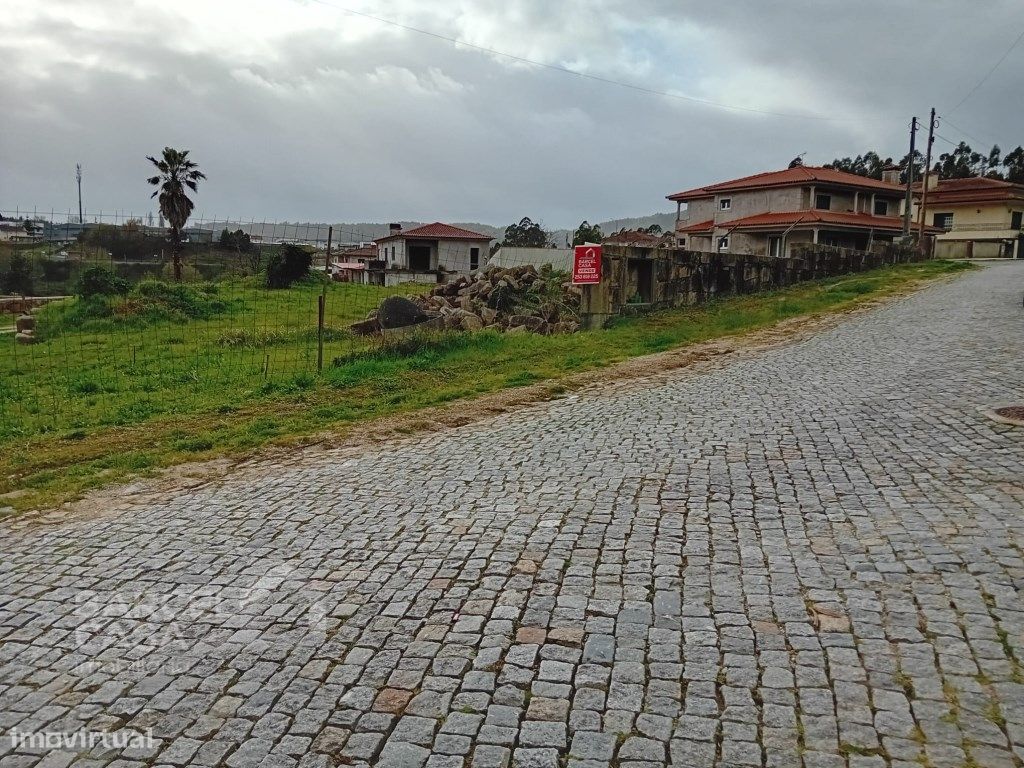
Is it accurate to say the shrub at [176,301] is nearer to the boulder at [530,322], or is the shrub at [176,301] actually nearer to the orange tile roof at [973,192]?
the boulder at [530,322]

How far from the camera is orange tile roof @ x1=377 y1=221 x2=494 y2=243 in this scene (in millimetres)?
51875

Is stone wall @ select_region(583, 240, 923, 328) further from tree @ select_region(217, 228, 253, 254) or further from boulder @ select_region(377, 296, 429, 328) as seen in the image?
tree @ select_region(217, 228, 253, 254)

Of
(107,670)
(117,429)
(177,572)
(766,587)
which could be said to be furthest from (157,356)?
(766,587)

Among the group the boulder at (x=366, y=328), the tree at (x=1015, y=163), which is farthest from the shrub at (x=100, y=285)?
the tree at (x=1015, y=163)

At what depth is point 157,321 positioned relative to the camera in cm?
2138

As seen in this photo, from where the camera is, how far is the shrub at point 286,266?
3103cm

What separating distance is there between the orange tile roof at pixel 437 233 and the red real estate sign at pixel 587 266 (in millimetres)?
36073

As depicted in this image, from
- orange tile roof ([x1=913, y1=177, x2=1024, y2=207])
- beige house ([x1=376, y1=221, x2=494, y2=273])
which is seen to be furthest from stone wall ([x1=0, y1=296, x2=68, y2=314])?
orange tile roof ([x1=913, y1=177, x2=1024, y2=207])

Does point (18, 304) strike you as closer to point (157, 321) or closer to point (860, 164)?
point (157, 321)

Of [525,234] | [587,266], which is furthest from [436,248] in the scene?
[587,266]

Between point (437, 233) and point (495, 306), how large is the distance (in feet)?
111

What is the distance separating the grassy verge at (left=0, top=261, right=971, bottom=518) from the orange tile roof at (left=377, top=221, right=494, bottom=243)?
35.2 m

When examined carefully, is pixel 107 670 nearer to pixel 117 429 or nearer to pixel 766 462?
pixel 766 462

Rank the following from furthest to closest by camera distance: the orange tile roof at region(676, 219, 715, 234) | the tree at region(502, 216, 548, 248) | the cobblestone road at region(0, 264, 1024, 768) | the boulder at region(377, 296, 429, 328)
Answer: the tree at region(502, 216, 548, 248) → the orange tile roof at region(676, 219, 715, 234) → the boulder at region(377, 296, 429, 328) → the cobblestone road at region(0, 264, 1024, 768)
